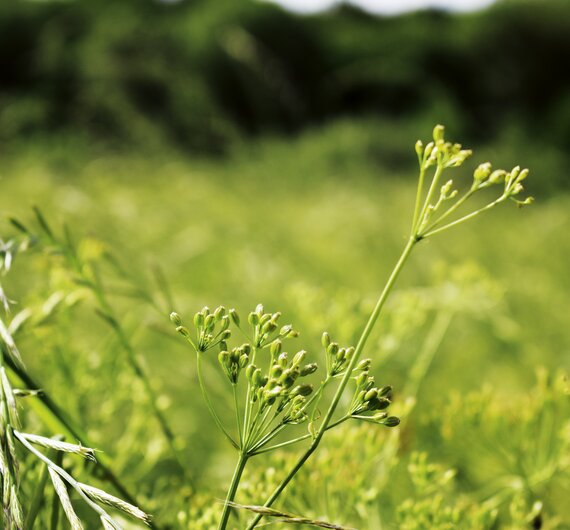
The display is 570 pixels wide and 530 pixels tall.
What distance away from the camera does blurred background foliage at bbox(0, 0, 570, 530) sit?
22.8 inches

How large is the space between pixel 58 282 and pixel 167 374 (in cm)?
65

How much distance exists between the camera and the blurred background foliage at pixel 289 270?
1.90 ft

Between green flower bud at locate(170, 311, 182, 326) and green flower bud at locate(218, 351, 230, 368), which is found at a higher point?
green flower bud at locate(170, 311, 182, 326)

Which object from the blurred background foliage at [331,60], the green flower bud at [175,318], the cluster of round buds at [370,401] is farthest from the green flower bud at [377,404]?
the blurred background foliage at [331,60]

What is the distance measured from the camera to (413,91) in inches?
412

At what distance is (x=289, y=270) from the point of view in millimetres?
2053

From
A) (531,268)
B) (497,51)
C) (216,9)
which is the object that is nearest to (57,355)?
(531,268)

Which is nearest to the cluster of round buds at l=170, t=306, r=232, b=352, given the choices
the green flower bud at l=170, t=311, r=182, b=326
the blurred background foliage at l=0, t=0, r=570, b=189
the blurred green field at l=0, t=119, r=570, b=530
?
the green flower bud at l=170, t=311, r=182, b=326

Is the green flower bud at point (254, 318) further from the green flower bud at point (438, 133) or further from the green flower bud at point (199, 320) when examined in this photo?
the green flower bud at point (438, 133)

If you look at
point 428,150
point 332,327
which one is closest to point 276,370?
point 428,150

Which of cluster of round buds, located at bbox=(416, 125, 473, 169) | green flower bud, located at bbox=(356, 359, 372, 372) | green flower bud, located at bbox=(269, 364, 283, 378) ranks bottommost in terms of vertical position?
green flower bud, located at bbox=(356, 359, 372, 372)

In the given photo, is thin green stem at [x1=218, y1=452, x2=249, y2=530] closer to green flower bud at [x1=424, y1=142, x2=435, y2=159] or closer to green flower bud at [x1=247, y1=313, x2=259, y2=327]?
green flower bud at [x1=247, y1=313, x2=259, y2=327]

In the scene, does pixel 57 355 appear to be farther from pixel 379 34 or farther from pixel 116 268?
pixel 379 34

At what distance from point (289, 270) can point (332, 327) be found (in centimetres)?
125
